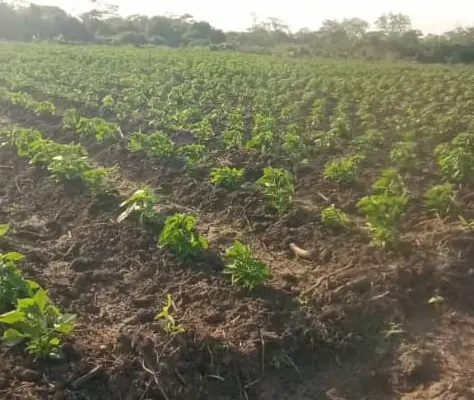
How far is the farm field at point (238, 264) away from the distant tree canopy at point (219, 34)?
29.4 meters

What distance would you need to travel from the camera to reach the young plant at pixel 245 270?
18.2ft

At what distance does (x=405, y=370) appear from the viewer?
15.5ft

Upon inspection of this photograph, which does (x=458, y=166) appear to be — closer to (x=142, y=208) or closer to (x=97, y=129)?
(x=142, y=208)

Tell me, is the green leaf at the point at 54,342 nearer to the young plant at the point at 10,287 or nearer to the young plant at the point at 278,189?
the young plant at the point at 10,287

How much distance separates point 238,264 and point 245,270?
0.32 feet

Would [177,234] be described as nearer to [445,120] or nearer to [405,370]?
[405,370]

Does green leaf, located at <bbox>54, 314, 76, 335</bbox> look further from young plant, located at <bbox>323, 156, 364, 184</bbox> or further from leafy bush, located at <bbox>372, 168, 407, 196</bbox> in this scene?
young plant, located at <bbox>323, 156, 364, 184</bbox>

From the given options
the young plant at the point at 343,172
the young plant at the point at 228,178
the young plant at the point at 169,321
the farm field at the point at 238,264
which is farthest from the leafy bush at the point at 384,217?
the young plant at the point at 169,321

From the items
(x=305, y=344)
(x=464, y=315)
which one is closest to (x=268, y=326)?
(x=305, y=344)

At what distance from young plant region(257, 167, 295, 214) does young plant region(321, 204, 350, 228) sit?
2.13ft

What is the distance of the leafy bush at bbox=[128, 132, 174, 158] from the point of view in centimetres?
962

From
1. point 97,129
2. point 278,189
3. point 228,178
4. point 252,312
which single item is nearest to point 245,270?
point 252,312

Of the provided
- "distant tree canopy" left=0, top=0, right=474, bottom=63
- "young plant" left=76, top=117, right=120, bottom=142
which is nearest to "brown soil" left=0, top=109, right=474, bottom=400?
"young plant" left=76, top=117, right=120, bottom=142

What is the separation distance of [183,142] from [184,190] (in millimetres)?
2728
